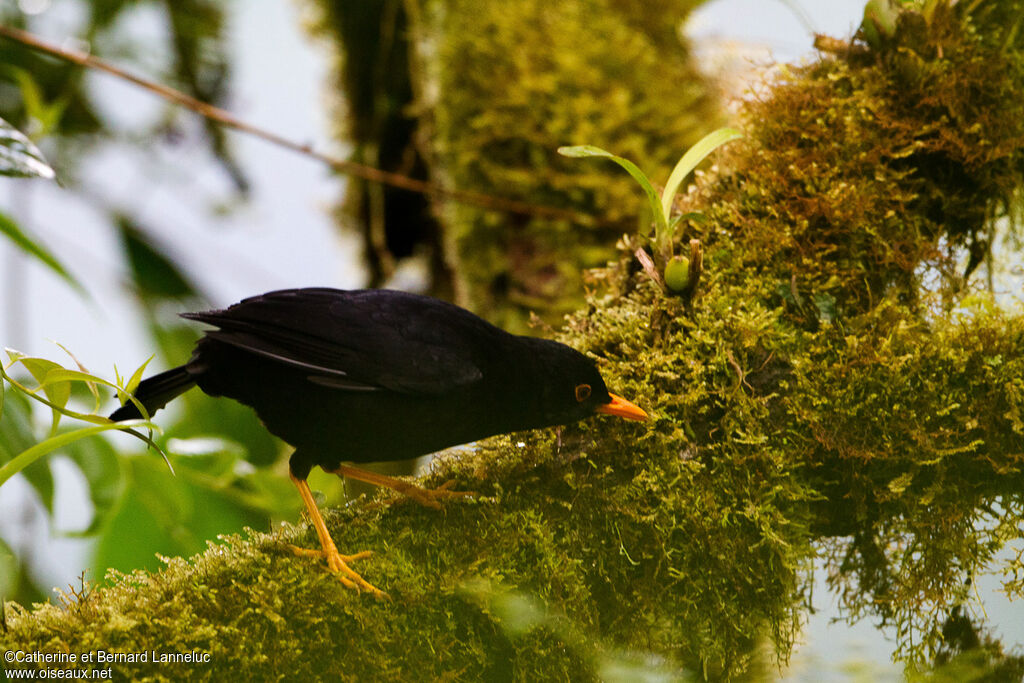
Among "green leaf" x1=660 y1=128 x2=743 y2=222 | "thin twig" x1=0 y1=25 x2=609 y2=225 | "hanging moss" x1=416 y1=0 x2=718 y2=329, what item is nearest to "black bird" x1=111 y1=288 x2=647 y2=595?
"green leaf" x1=660 y1=128 x2=743 y2=222

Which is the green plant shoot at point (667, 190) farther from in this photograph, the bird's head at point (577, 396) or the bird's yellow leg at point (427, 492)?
the bird's yellow leg at point (427, 492)

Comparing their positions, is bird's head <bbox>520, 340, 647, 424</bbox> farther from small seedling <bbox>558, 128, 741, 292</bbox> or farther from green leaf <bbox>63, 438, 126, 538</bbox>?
green leaf <bbox>63, 438, 126, 538</bbox>

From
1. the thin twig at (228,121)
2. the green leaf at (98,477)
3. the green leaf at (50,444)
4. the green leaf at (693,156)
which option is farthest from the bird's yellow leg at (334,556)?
the thin twig at (228,121)

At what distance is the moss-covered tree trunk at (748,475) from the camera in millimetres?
1654

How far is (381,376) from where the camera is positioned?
6.44 feet

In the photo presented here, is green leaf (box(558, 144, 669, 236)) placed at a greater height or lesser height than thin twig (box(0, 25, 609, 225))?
lesser

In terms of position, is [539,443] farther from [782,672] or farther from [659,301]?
[782,672]

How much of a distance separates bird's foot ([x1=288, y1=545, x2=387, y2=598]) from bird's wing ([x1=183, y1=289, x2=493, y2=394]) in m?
0.41

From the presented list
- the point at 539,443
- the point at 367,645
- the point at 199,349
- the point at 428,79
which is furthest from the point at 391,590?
the point at 428,79

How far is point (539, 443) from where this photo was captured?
2092mm

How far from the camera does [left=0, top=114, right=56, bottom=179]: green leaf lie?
180 centimetres

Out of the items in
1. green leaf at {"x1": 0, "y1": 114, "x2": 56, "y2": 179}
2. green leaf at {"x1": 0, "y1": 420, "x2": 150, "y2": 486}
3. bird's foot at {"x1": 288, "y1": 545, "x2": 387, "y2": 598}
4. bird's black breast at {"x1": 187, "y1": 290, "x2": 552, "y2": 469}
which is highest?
green leaf at {"x1": 0, "y1": 114, "x2": 56, "y2": 179}

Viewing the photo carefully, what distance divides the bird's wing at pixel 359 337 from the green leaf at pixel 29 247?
11.7 inches

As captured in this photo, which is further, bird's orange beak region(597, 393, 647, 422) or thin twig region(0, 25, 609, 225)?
thin twig region(0, 25, 609, 225)
